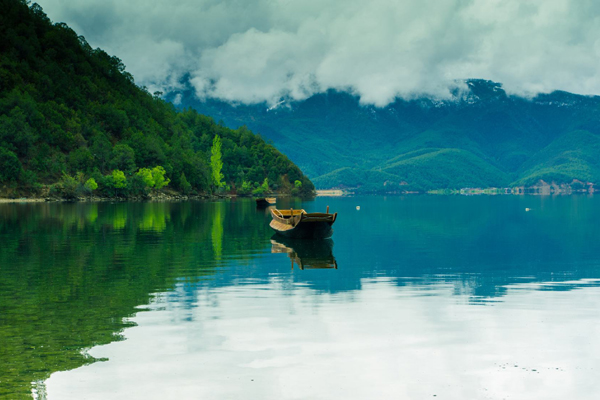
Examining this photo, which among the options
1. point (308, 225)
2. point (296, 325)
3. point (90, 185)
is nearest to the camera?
point (296, 325)

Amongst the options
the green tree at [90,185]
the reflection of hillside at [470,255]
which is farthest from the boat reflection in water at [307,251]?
the green tree at [90,185]

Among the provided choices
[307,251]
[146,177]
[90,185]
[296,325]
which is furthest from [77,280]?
[146,177]

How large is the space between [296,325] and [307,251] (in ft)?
83.9

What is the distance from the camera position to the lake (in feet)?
50.8

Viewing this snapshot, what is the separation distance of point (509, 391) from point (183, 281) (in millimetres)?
19141

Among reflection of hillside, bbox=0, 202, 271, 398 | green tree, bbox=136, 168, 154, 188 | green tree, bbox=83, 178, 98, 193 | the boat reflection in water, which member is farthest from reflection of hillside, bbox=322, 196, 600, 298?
green tree, bbox=136, 168, 154, 188

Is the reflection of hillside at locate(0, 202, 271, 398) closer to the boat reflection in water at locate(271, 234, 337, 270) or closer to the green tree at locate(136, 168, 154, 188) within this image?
the boat reflection in water at locate(271, 234, 337, 270)

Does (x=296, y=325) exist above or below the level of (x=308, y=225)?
below

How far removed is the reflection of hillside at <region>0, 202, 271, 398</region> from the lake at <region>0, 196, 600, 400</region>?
0.10 metres

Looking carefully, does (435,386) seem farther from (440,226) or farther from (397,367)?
(440,226)

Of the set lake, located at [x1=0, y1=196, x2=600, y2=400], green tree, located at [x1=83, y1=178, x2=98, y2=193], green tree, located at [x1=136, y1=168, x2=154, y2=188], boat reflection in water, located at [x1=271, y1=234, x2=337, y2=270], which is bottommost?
lake, located at [x1=0, y1=196, x2=600, y2=400]

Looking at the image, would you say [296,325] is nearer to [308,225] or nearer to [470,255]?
[470,255]

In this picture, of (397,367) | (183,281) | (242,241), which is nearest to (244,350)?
(397,367)

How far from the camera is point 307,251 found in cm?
4706
